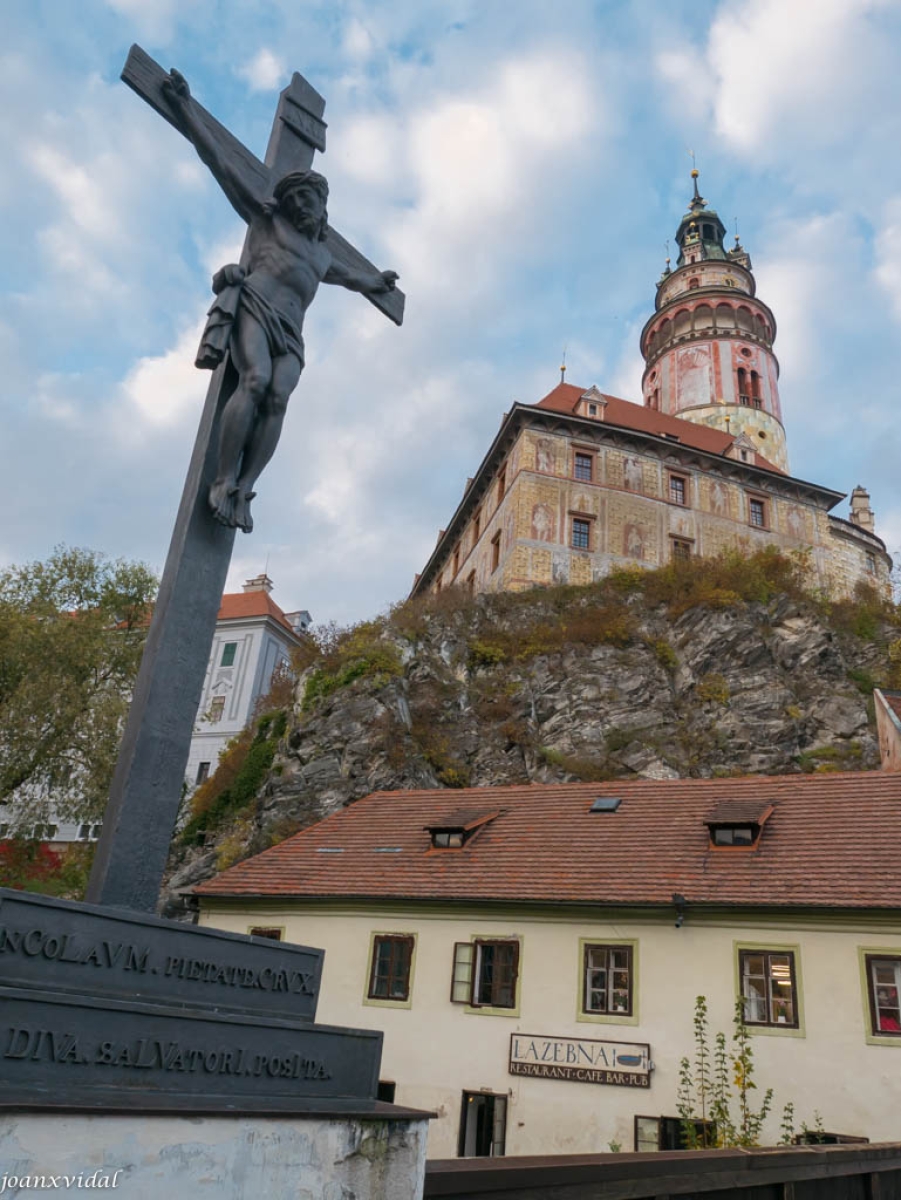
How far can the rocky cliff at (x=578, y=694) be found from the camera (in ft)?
92.2

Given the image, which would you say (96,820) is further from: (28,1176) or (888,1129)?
(28,1176)

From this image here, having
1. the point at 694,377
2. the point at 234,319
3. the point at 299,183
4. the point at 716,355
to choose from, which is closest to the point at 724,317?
the point at 716,355

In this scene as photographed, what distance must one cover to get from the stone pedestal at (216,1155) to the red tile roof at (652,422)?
146ft

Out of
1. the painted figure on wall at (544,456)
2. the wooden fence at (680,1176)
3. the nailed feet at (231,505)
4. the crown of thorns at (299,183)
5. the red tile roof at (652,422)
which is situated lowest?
the wooden fence at (680,1176)

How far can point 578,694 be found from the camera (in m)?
31.4

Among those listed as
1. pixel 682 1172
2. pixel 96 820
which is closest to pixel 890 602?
pixel 96 820

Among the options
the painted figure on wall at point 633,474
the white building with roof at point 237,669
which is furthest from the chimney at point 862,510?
the white building with roof at point 237,669

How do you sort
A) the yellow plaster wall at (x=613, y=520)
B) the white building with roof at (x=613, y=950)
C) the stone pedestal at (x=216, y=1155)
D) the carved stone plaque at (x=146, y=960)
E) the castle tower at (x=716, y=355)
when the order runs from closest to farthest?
the stone pedestal at (x=216, y=1155) → the carved stone plaque at (x=146, y=960) → the white building with roof at (x=613, y=950) → the yellow plaster wall at (x=613, y=520) → the castle tower at (x=716, y=355)

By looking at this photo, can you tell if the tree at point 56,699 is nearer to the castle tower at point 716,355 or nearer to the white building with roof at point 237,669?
the white building with roof at point 237,669

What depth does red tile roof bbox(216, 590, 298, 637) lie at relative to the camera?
155 ft

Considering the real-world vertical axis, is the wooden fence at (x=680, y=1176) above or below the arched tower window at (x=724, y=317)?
below

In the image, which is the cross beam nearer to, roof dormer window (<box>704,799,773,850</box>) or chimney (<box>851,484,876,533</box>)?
roof dormer window (<box>704,799,773,850</box>)

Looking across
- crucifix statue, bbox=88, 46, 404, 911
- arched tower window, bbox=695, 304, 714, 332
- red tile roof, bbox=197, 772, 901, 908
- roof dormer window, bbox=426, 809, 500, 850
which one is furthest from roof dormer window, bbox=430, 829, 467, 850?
arched tower window, bbox=695, 304, 714, 332

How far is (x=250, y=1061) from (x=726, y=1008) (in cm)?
1343
